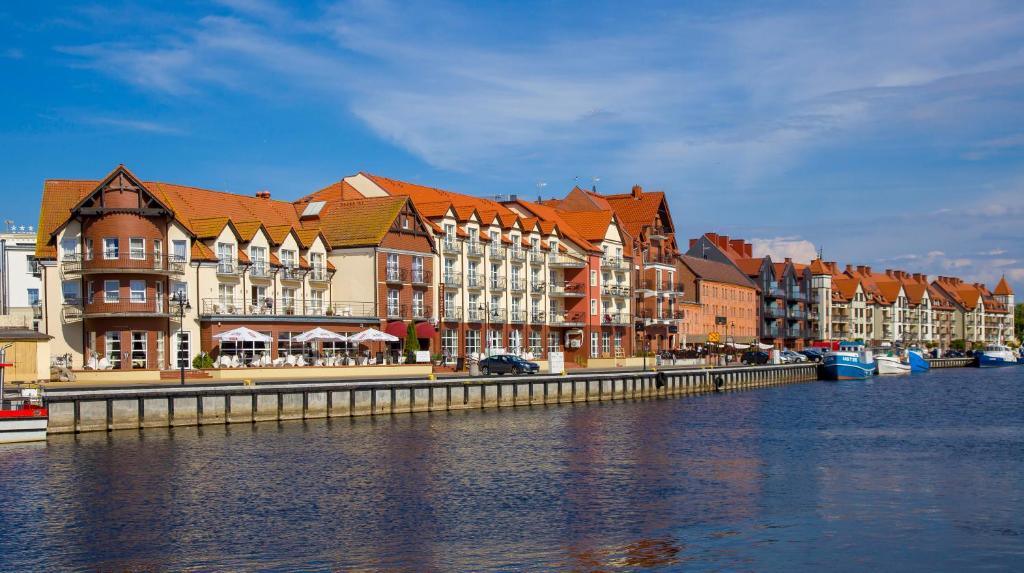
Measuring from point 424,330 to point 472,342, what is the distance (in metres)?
8.64

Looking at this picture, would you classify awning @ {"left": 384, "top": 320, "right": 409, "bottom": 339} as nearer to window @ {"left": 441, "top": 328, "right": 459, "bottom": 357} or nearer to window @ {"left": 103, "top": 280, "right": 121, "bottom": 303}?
window @ {"left": 441, "top": 328, "right": 459, "bottom": 357}

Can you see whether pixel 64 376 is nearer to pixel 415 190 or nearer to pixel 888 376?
pixel 415 190

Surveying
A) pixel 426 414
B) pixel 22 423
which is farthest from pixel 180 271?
pixel 22 423

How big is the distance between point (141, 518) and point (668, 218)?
308 ft

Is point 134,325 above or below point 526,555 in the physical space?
above

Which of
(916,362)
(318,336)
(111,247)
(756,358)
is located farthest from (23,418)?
(916,362)

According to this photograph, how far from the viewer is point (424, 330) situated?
79.8 meters

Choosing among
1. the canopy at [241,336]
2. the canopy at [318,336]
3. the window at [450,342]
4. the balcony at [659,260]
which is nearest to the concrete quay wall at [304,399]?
the canopy at [241,336]

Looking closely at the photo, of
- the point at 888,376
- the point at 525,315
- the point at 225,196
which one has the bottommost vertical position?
the point at 888,376

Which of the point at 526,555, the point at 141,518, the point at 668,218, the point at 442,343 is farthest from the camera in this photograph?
the point at 668,218

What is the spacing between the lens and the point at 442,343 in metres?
83.9

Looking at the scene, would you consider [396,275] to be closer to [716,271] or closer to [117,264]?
[117,264]

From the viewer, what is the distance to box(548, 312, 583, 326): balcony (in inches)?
3839

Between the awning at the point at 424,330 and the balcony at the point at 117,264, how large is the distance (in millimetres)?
19626
